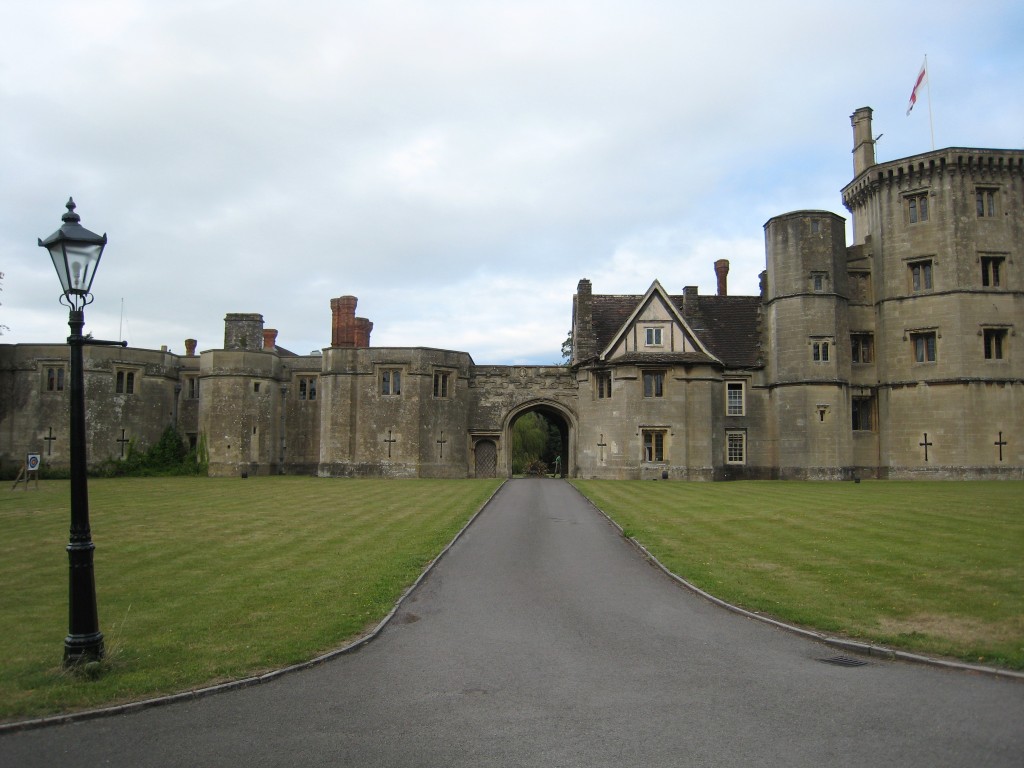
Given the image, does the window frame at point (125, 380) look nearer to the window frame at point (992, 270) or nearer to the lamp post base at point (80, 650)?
the lamp post base at point (80, 650)

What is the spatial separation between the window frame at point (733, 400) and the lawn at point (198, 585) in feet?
78.2

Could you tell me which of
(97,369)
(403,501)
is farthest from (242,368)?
(403,501)

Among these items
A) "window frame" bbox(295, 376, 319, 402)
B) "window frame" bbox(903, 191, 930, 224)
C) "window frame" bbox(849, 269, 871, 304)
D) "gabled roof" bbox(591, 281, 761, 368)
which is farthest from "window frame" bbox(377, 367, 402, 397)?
"window frame" bbox(903, 191, 930, 224)

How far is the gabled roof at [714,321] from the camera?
145ft

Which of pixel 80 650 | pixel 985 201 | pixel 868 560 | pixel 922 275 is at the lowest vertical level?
pixel 868 560

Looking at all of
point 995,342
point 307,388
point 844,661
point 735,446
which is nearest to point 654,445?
point 735,446

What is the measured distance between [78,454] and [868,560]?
13389mm

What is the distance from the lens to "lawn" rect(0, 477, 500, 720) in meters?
8.38

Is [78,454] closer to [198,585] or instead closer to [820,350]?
[198,585]

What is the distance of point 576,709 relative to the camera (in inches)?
293

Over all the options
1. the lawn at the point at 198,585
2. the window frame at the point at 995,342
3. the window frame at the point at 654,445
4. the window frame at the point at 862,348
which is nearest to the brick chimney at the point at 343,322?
the window frame at the point at 654,445

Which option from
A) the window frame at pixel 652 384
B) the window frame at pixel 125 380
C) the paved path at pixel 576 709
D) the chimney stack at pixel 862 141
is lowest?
the paved path at pixel 576 709

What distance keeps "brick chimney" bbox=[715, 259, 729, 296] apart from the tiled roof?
6.78ft

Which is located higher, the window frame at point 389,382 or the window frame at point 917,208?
the window frame at point 917,208
